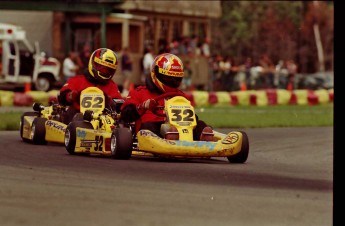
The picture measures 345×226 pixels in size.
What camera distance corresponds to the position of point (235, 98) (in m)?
29.1

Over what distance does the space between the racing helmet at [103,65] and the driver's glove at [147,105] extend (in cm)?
200

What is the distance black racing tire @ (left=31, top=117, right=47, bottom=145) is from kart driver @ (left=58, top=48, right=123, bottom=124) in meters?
0.29

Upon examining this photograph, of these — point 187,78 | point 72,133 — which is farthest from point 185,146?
point 187,78

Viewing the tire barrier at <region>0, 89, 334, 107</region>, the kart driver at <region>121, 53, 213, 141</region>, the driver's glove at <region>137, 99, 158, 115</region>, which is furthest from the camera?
the tire barrier at <region>0, 89, 334, 107</region>

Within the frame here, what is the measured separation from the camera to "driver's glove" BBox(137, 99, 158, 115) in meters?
12.2

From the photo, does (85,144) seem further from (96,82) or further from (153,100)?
(96,82)

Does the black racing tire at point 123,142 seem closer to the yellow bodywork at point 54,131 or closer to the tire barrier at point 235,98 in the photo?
the yellow bodywork at point 54,131

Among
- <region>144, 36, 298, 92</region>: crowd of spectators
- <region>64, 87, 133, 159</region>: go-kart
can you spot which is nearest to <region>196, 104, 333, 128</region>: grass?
<region>144, 36, 298, 92</region>: crowd of spectators

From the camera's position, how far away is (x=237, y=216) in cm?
812

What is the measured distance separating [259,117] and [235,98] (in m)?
6.33

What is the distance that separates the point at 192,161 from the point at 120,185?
282cm

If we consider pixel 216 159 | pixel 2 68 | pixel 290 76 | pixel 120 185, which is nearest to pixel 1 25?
pixel 2 68

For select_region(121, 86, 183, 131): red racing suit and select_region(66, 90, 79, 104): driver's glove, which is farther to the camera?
select_region(66, 90, 79, 104): driver's glove

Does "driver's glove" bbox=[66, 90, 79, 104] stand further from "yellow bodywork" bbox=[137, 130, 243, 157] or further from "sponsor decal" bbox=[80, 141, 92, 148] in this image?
"yellow bodywork" bbox=[137, 130, 243, 157]
